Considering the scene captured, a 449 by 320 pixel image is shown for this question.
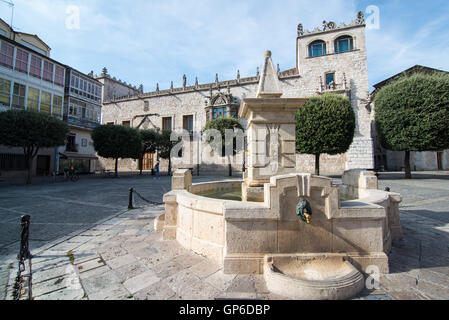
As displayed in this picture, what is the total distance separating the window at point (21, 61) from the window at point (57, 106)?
3.32 m

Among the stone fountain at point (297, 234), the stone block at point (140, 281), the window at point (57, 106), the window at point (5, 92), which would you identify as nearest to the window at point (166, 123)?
the window at point (57, 106)

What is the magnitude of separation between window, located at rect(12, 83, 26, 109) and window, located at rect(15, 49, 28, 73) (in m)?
1.57

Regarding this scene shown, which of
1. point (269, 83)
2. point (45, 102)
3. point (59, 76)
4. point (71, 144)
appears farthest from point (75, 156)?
point (269, 83)

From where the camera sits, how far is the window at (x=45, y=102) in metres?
20.4

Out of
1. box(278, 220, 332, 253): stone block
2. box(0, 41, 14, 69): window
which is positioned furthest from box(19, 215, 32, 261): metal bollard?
box(0, 41, 14, 69): window

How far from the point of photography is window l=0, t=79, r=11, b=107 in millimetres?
17422

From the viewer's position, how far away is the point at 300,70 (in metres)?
26.5

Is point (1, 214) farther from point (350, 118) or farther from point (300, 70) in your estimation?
point (300, 70)

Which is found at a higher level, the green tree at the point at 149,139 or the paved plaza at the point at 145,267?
the green tree at the point at 149,139

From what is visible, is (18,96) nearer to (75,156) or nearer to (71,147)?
(71,147)

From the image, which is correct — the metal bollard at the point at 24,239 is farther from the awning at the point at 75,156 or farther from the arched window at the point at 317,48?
the arched window at the point at 317,48

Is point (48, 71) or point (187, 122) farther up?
point (48, 71)

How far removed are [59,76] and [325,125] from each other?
28.7m

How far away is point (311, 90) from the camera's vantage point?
2616 cm
